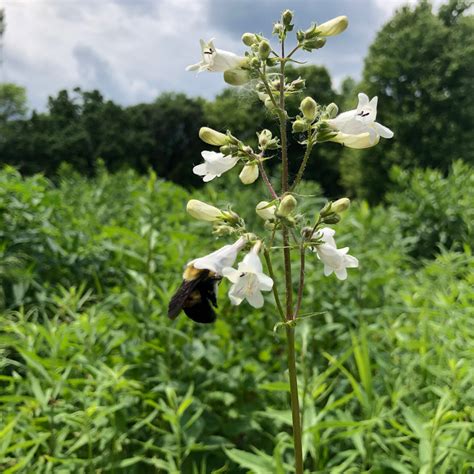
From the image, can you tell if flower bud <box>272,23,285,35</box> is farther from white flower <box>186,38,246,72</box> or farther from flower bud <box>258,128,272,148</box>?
flower bud <box>258,128,272,148</box>

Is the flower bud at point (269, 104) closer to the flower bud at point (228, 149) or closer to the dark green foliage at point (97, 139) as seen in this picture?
the flower bud at point (228, 149)

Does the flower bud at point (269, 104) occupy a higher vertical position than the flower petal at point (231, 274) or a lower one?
higher

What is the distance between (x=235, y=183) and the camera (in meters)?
11.1

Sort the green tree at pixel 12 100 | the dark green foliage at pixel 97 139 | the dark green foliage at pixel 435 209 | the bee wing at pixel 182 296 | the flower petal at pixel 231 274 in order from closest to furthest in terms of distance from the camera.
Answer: the flower petal at pixel 231 274, the bee wing at pixel 182 296, the dark green foliage at pixel 435 209, the dark green foliage at pixel 97 139, the green tree at pixel 12 100

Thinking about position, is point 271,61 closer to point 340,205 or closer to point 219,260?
point 340,205

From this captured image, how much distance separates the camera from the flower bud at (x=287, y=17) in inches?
63.9

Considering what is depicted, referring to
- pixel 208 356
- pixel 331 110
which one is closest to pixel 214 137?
pixel 331 110

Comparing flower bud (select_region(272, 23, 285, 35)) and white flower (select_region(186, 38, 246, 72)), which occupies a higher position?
flower bud (select_region(272, 23, 285, 35))

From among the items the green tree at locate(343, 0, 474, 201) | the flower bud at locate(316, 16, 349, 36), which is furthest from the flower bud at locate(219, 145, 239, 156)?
the green tree at locate(343, 0, 474, 201)

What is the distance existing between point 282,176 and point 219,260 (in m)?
0.33

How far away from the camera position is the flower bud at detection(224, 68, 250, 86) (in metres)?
1.65

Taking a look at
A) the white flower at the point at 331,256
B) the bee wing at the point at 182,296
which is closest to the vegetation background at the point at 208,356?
the white flower at the point at 331,256

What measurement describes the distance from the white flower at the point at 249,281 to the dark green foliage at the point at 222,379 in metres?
0.23

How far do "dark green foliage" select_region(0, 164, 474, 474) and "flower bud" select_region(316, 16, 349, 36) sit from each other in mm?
954
